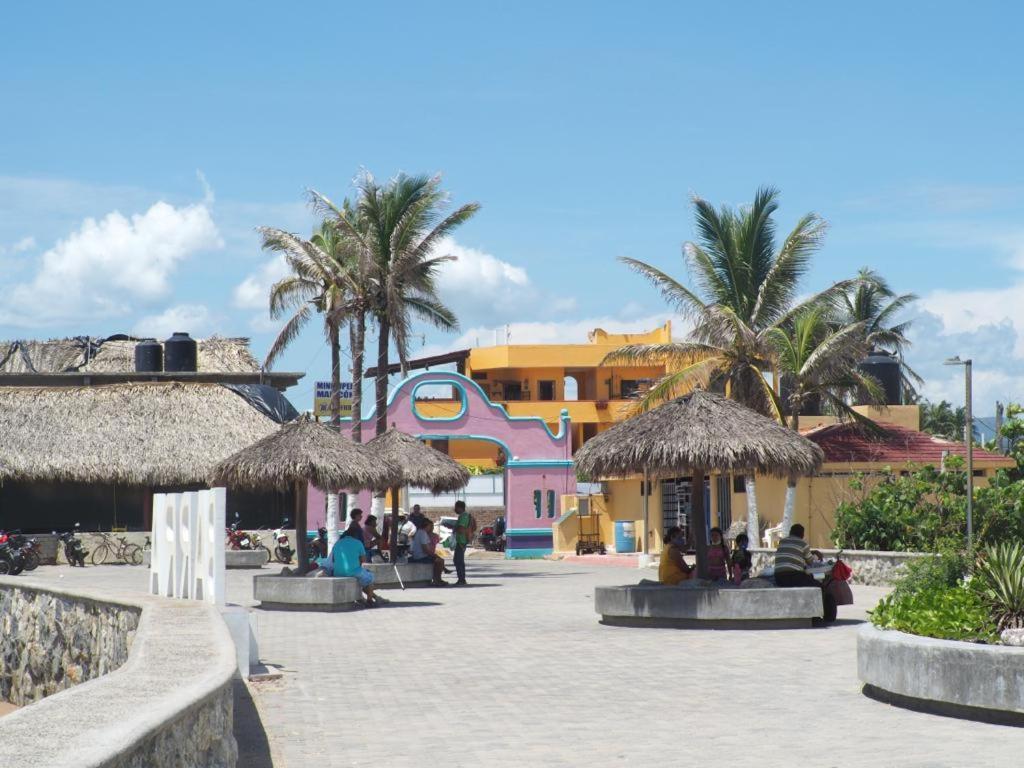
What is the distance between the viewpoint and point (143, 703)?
581 cm

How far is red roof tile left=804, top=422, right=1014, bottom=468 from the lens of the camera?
111 feet

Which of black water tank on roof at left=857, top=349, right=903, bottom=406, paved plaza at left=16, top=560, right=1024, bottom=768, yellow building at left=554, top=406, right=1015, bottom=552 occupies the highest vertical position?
black water tank on roof at left=857, top=349, right=903, bottom=406

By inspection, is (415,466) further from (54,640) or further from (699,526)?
(54,640)

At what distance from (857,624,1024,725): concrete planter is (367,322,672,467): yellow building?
54004mm

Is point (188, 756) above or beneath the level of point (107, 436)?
beneath

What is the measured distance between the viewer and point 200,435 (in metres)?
42.0

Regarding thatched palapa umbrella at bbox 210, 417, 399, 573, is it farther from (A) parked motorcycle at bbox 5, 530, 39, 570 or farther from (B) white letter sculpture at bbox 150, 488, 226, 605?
(A) parked motorcycle at bbox 5, 530, 39, 570

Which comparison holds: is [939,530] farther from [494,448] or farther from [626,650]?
[494,448]

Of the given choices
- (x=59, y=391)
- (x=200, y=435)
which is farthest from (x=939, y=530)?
(x=59, y=391)

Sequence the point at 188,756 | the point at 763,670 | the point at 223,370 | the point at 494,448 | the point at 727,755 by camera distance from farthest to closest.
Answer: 1. the point at 494,448
2. the point at 223,370
3. the point at 763,670
4. the point at 727,755
5. the point at 188,756

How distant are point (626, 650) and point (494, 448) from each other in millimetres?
55062

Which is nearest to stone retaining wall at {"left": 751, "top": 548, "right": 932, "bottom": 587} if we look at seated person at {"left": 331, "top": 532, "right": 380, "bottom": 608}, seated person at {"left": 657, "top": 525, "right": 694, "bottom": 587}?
seated person at {"left": 657, "top": 525, "right": 694, "bottom": 587}

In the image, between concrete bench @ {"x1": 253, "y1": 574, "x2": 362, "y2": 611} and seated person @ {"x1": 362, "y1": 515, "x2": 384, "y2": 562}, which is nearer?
concrete bench @ {"x1": 253, "y1": 574, "x2": 362, "y2": 611}

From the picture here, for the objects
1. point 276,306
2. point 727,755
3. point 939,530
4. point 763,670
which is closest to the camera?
point 727,755
